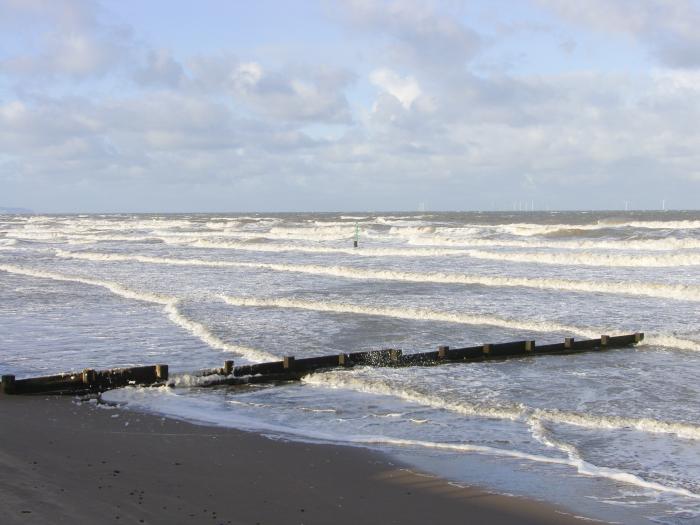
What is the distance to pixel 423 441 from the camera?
887cm

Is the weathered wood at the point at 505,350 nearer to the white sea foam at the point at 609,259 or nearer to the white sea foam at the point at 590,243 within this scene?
the white sea foam at the point at 609,259

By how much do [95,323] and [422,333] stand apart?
811 cm

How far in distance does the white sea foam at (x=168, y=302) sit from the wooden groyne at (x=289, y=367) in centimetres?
155

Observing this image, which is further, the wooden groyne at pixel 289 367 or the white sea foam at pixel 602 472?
the wooden groyne at pixel 289 367

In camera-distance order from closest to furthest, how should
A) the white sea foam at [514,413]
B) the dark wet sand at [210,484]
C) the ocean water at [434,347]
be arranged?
the dark wet sand at [210,484] → the ocean water at [434,347] → the white sea foam at [514,413]

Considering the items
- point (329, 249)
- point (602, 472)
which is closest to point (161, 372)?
point (602, 472)

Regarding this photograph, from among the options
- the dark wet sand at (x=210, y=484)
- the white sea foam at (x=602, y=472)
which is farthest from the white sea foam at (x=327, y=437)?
the dark wet sand at (x=210, y=484)

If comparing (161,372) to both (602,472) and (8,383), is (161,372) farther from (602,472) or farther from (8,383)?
(602,472)

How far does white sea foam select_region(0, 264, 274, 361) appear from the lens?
15.0 metres

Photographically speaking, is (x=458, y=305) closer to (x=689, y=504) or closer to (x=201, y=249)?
(x=689, y=504)

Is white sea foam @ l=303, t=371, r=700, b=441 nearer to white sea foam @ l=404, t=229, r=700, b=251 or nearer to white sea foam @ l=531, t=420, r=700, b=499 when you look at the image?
white sea foam @ l=531, t=420, r=700, b=499

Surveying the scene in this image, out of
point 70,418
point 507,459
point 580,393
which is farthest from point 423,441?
point 70,418

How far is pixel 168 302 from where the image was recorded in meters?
23.0

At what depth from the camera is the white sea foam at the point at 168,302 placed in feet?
49.2
